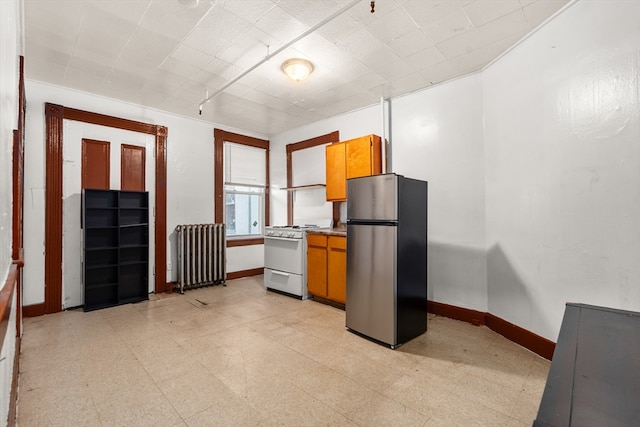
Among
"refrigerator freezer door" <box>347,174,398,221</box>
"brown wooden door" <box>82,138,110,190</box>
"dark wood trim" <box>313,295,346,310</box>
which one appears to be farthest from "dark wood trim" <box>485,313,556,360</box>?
"brown wooden door" <box>82,138,110,190</box>

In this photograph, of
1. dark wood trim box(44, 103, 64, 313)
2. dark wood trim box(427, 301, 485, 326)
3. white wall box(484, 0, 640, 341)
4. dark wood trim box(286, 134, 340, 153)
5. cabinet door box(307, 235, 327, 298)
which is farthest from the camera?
dark wood trim box(286, 134, 340, 153)

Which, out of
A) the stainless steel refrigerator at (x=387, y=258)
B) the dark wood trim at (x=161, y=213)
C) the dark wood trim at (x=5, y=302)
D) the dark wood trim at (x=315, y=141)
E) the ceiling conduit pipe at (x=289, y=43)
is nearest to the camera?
the dark wood trim at (x=5, y=302)

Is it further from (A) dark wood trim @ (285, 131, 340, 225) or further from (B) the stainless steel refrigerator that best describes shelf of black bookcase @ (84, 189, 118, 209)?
(B) the stainless steel refrigerator

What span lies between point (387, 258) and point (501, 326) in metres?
1.57

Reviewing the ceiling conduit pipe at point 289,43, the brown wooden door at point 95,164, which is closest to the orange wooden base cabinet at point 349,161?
the ceiling conduit pipe at point 289,43

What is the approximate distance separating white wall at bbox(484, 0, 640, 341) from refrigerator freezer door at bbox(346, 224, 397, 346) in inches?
53.7

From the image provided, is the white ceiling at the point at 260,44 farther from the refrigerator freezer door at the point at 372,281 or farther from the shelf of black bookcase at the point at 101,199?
the refrigerator freezer door at the point at 372,281

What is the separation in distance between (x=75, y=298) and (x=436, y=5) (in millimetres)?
5593

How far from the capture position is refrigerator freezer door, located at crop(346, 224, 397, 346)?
9.56ft

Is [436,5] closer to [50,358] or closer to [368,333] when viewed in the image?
[368,333]

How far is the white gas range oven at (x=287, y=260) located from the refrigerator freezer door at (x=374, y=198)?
1508 mm

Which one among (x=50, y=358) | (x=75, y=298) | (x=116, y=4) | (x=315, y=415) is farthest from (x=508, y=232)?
(x=75, y=298)

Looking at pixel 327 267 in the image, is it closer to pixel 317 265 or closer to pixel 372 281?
pixel 317 265

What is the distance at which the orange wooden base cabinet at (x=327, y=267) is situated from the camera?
13.3 ft
